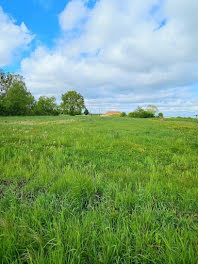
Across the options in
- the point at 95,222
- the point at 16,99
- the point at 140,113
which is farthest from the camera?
the point at 140,113

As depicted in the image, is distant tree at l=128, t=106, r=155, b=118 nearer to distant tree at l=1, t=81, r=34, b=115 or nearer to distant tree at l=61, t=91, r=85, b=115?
distant tree at l=61, t=91, r=85, b=115

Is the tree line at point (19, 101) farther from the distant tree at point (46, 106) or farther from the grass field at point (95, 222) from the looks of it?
the grass field at point (95, 222)

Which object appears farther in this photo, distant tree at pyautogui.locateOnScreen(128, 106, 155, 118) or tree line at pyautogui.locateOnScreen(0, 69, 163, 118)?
distant tree at pyautogui.locateOnScreen(128, 106, 155, 118)

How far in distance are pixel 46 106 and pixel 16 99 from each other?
2474 cm

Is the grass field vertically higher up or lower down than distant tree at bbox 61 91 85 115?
lower down

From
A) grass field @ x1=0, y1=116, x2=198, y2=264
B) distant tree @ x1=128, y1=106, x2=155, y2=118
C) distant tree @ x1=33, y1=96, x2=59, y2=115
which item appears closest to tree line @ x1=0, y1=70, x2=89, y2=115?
distant tree @ x1=33, y1=96, x2=59, y2=115

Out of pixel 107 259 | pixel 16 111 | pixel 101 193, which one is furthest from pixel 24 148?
pixel 16 111

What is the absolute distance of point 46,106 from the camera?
83375 mm

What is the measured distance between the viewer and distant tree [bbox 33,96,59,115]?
77812 millimetres

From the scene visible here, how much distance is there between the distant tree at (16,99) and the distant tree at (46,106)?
12380mm

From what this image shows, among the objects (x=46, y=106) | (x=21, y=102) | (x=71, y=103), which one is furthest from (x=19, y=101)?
(x=71, y=103)

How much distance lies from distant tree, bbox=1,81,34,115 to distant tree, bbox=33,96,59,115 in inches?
487

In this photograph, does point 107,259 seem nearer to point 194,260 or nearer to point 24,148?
point 194,260

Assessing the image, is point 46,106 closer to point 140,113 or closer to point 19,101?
point 19,101
